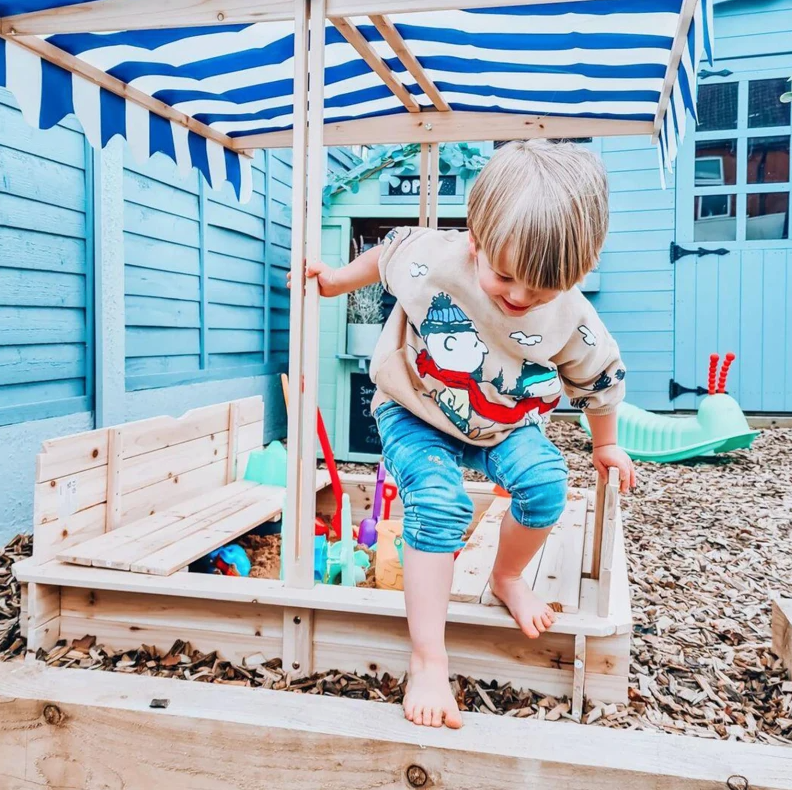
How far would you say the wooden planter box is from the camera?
1646mm

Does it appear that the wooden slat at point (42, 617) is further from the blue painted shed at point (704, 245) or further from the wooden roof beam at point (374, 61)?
the blue painted shed at point (704, 245)

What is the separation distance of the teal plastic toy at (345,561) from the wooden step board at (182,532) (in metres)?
0.27

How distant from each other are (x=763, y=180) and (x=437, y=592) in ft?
16.7

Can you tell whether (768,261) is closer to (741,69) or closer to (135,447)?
(741,69)

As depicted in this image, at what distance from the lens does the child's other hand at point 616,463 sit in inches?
65.6

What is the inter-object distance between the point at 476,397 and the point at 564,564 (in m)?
0.66

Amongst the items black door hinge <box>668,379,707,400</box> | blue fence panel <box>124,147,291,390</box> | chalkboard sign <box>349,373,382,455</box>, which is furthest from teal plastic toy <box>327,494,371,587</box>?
black door hinge <box>668,379,707,400</box>

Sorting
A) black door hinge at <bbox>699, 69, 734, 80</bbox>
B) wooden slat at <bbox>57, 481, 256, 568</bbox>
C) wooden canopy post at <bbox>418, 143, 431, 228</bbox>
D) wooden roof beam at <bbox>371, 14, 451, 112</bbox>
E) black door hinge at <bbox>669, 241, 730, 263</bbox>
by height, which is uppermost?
black door hinge at <bbox>699, 69, 734, 80</bbox>

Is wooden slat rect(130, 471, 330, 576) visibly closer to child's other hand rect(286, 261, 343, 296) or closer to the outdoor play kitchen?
the outdoor play kitchen

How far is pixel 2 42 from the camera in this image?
2109 millimetres

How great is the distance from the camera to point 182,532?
2.19 meters

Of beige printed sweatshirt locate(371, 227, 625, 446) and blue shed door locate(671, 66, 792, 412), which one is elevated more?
blue shed door locate(671, 66, 792, 412)

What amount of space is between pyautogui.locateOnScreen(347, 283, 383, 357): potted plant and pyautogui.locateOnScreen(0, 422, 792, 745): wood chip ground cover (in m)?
2.08

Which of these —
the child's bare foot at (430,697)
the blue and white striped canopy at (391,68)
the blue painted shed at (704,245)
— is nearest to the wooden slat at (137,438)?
the blue and white striped canopy at (391,68)
